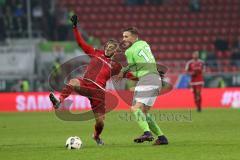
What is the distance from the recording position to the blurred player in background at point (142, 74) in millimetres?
14281

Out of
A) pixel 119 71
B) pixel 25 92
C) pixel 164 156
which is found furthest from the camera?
pixel 25 92

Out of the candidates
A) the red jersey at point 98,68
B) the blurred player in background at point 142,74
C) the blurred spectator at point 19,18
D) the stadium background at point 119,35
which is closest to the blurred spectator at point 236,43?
the stadium background at point 119,35

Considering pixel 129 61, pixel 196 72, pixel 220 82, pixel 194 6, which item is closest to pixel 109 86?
pixel 196 72

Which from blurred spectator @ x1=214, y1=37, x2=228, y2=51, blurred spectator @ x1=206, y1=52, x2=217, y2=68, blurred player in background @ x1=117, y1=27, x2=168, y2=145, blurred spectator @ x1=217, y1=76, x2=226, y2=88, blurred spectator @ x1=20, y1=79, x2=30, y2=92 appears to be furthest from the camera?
blurred spectator @ x1=214, y1=37, x2=228, y2=51

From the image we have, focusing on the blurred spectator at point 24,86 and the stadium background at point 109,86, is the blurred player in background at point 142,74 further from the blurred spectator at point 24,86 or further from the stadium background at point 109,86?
the blurred spectator at point 24,86

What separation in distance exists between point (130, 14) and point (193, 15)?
3.67 metres

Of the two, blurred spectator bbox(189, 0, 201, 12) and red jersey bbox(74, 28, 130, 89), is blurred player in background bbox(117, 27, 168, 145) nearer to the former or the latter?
red jersey bbox(74, 28, 130, 89)

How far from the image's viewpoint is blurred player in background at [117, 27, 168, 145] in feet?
46.9

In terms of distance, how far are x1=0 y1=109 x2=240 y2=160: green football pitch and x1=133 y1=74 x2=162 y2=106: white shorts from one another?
933mm

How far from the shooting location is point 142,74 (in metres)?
14.5

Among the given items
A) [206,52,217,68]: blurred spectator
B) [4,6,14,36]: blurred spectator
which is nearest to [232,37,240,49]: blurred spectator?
[206,52,217,68]: blurred spectator

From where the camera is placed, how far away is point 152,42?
41094 mm

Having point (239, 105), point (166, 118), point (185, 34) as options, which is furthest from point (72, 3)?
point (166, 118)

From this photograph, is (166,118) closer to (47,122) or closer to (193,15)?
(47,122)
